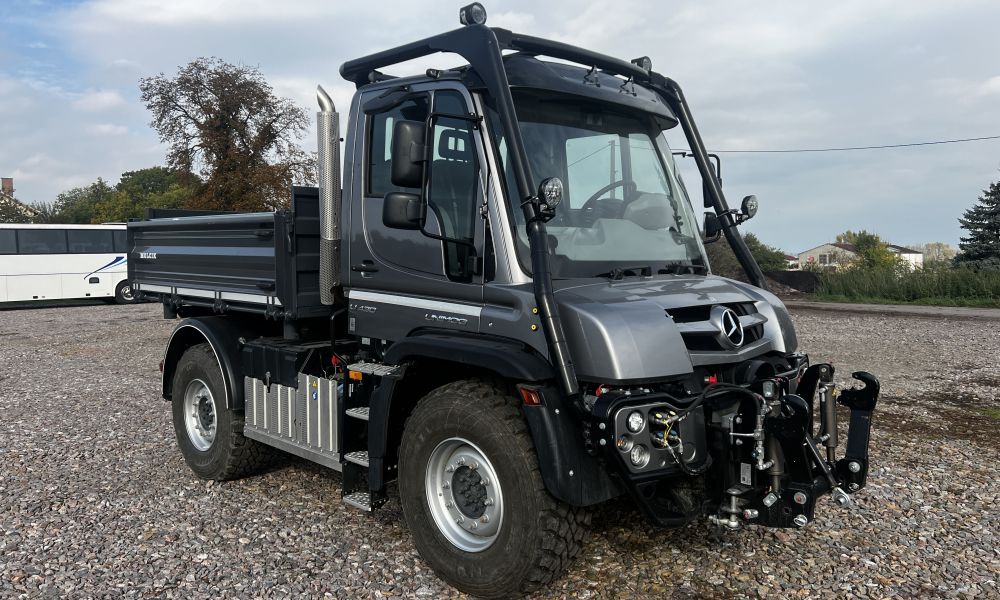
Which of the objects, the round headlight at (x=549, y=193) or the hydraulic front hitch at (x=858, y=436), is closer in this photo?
the round headlight at (x=549, y=193)

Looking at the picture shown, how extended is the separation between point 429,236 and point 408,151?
0.44 meters

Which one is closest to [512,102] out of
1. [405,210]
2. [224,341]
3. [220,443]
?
[405,210]

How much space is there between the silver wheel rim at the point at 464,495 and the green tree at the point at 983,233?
1132 inches

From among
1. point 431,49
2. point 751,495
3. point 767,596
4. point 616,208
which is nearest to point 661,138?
point 616,208

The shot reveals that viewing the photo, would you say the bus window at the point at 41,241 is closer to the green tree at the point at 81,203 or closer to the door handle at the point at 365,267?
the door handle at the point at 365,267

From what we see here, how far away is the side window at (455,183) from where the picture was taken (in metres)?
4.01

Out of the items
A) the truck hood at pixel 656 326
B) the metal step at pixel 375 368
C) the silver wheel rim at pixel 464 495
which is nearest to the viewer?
the truck hood at pixel 656 326

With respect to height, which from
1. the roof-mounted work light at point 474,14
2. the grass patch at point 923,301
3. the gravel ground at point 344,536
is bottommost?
the gravel ground at point 344,536

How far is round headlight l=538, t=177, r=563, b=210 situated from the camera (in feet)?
11.6

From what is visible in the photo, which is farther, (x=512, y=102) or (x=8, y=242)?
(x=8, y=242)

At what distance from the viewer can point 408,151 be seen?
371 cm

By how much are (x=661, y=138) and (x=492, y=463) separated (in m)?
2.43

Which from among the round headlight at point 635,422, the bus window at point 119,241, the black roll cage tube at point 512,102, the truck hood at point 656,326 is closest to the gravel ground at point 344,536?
the round headlight at point 635,422

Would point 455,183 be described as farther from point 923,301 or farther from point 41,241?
Result: point 41,241
